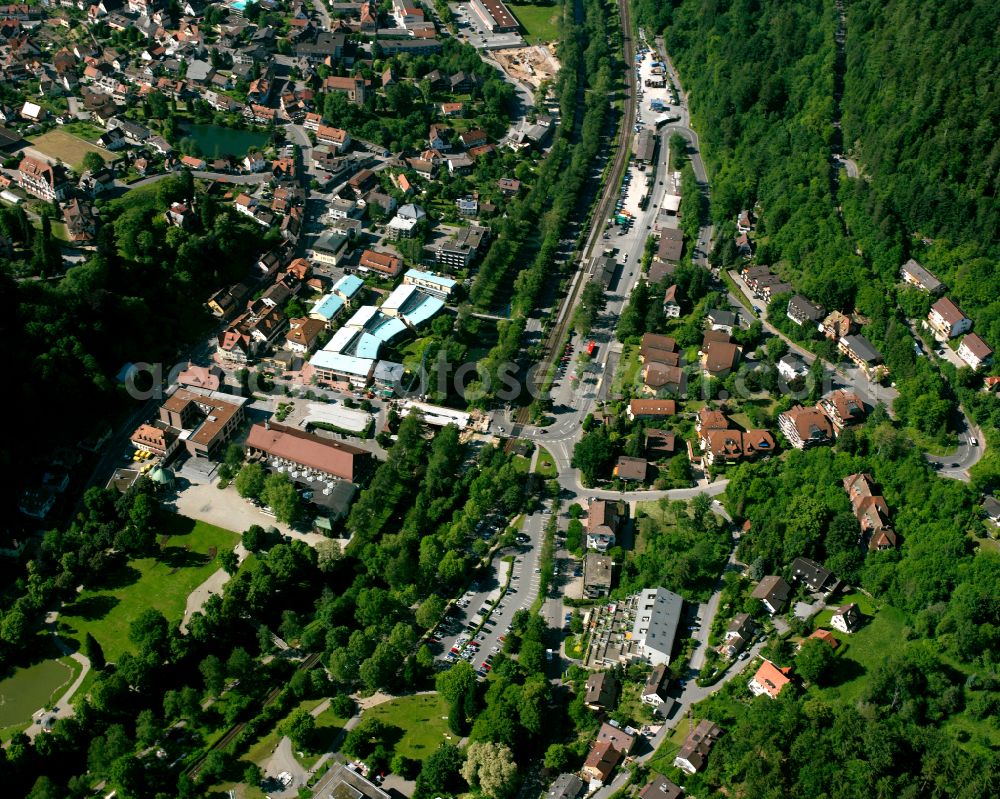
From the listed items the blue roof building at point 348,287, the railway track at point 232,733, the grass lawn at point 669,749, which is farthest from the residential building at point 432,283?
the grass lawn at point 669,749

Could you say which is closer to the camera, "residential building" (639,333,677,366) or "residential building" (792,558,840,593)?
"residential building" (792,558,840,593)

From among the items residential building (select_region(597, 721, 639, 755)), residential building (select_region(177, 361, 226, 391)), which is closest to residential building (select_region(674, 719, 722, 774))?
residential building (select_region(597, 721, 639, 755))

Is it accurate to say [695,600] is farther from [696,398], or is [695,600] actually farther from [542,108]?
[542,108]

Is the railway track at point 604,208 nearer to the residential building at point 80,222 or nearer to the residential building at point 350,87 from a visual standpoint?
the residential building at point 350,87

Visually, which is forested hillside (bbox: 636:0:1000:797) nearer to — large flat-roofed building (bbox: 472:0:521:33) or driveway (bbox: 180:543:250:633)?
large flat-roofed building (bbox: 472:0:521:33)

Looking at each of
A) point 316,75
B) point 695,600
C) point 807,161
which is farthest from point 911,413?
point 316,75

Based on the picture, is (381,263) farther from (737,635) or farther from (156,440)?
(737,635)
